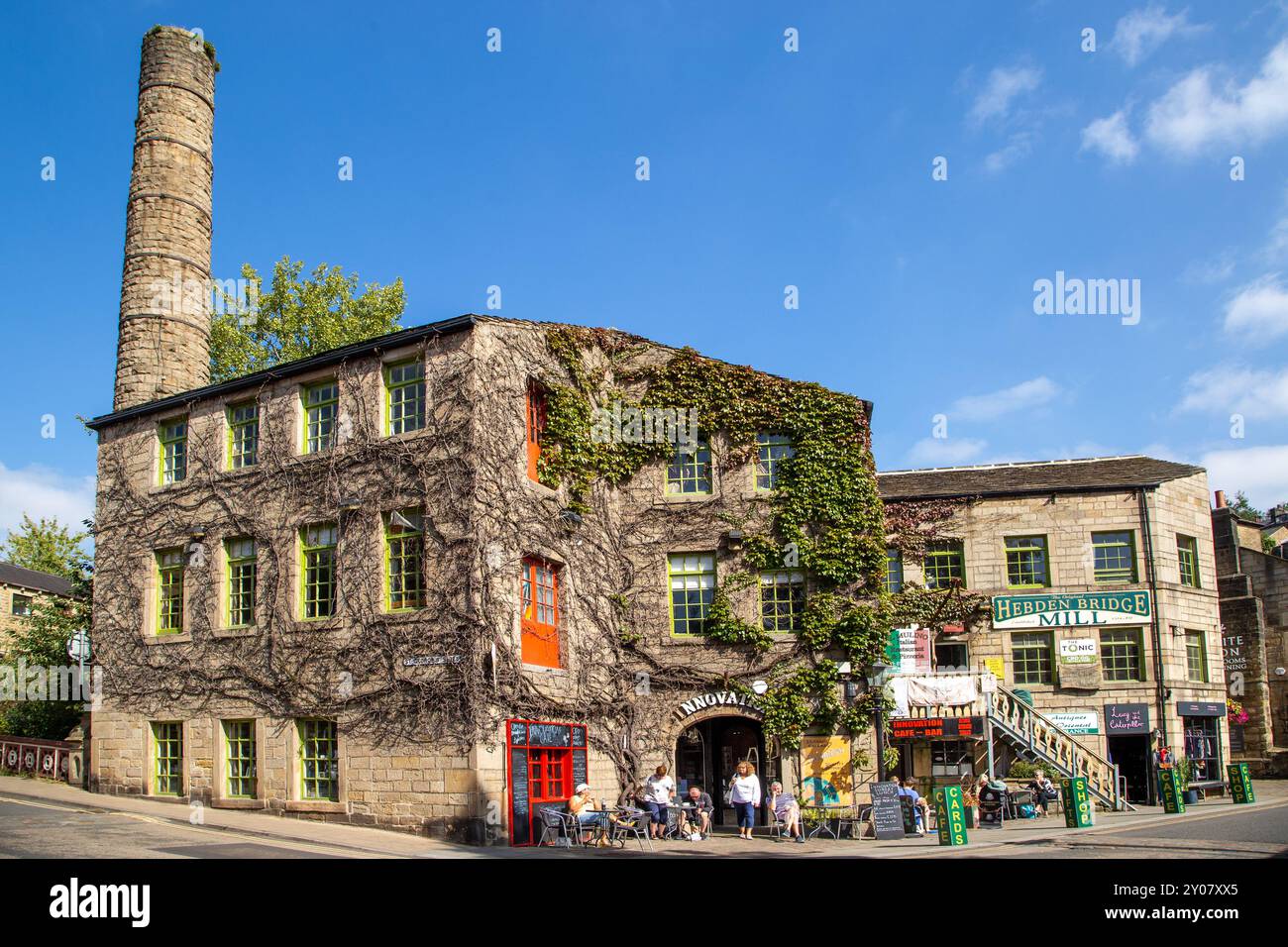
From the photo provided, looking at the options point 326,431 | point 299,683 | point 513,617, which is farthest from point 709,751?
point 326,431

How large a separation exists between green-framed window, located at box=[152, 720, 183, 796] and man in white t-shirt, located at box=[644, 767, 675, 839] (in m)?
9.80

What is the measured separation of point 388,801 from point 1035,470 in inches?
848

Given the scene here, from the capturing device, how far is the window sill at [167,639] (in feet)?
76.0

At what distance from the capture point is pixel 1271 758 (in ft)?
119

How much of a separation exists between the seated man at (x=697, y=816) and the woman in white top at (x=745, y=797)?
0.57 m

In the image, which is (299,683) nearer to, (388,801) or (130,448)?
(388,801)

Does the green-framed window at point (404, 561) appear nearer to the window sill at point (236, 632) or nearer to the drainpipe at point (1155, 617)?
the window sill at point (236, 632)

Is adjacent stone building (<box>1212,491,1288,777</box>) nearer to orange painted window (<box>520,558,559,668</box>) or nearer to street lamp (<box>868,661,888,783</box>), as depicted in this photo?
street lamp (<box>868,661,888,783</box>)

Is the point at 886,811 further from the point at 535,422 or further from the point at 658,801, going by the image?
the point at 535,422

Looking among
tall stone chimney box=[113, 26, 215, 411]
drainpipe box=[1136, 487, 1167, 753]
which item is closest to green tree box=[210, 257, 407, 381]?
tall stone chimney box=[113, 26, 215, 411]

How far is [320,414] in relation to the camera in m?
22.6

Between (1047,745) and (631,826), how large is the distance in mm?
12468

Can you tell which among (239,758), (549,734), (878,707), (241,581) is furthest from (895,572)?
(239,758)
